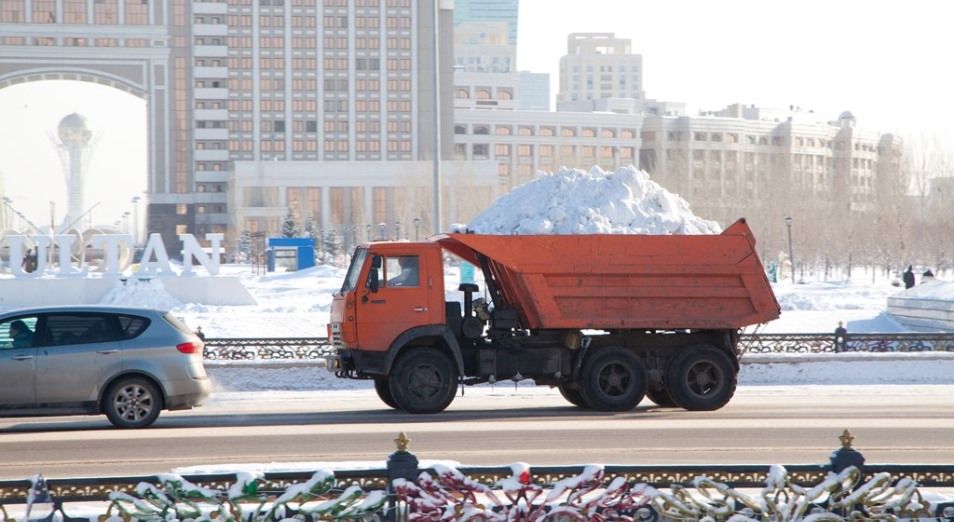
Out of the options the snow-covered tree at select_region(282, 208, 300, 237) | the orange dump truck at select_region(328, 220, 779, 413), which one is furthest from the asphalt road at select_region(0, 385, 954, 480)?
the snow-covered tree at select_region(282, 208, 300, 237)

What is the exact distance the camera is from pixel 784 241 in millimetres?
87312

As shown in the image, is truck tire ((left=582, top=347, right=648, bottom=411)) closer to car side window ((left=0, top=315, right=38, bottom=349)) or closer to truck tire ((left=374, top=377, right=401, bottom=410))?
truck tire ((left=374, top=377, right=401, bottom=410))

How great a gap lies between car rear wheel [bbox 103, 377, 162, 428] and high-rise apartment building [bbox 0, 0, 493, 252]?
4898 inches

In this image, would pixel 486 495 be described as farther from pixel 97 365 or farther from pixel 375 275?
pixel 375 275

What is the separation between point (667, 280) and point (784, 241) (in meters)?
71.6

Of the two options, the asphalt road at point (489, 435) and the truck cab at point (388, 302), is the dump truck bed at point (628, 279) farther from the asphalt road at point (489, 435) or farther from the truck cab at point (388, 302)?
the asphalt road at point (489, 435)

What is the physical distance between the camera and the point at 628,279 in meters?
18.0

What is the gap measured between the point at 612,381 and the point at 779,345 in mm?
9129

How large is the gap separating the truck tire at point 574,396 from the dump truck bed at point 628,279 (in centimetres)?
129

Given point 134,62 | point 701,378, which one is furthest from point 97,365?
point 134,62

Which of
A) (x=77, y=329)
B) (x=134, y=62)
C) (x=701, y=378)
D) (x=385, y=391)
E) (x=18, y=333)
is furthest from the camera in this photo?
(x=134, y=62)

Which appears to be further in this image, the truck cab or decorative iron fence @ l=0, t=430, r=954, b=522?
the truck cab

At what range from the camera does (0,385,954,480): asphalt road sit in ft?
42.9

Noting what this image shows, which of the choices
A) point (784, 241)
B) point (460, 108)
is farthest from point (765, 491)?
point (460, 108)
